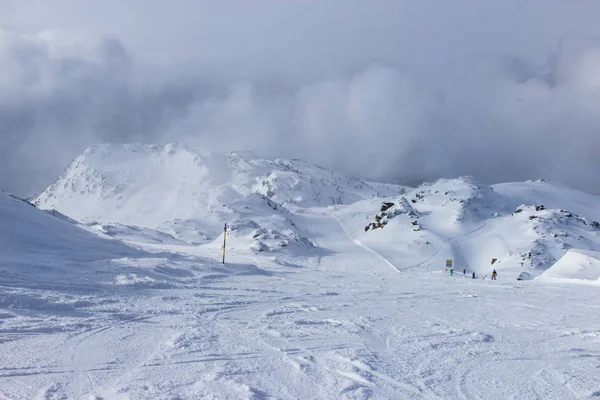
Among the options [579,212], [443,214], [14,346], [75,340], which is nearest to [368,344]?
[75,340]

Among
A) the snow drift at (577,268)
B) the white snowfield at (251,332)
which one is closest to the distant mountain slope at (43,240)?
the white snowfield at (251,332)

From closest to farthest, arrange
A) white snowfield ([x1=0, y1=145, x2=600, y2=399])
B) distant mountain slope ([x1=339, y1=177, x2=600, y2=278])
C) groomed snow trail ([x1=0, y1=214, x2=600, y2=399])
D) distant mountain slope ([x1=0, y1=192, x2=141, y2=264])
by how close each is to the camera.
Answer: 1. groomed snow trail ([x1=0, y1=214, x2=600, y2=399])
2. white snowfield ([x1=0, y1=145, x2=600, y2=399])
3. distant mountain slope ([x1=0, y1=192, x2=141, y2=264])
4. distant mountain slope ([x1=339, y1=177, x2=600, y2=278])

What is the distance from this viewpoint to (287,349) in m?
11.1

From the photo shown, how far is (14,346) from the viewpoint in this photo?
32.7ft

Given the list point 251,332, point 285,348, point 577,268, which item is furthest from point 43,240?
point 577,268

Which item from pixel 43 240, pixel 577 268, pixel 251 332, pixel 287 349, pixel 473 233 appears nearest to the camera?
pixel 287 349

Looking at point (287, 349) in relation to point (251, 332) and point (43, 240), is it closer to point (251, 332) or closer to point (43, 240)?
point (251, 332)

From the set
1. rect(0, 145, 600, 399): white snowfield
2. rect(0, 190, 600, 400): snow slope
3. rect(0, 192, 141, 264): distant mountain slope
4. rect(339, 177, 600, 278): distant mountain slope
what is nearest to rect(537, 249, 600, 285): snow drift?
rect(0, 145, 600, 399): white snowfield

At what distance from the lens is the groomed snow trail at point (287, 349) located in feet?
27.4

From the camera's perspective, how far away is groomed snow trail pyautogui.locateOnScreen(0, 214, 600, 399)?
835 centimetres

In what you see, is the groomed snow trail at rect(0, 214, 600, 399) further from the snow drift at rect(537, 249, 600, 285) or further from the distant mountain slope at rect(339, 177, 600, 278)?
the distant mountain slope at rect(339, 177, 600, 278)

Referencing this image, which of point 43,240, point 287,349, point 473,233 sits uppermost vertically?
point 473,233

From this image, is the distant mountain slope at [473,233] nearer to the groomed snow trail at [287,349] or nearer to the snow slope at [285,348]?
the snow slope at [285,348]

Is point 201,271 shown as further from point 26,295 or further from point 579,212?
point 579,212
